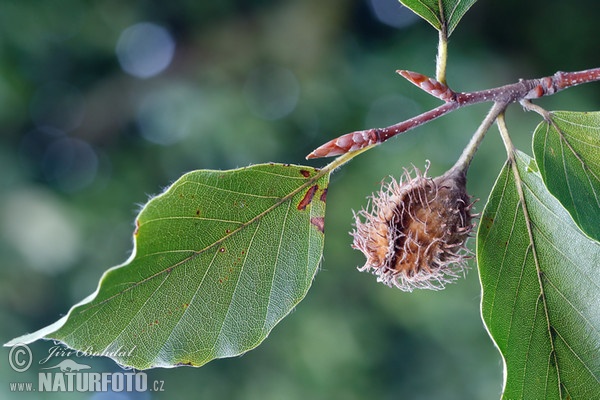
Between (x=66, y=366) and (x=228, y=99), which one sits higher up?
(x=228, y=99)

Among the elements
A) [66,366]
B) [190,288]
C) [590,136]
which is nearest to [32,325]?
[66,366]

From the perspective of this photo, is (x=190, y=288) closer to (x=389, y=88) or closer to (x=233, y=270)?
(x=233, y=270)

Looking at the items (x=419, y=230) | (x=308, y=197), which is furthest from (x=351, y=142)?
(x=419, y=230)

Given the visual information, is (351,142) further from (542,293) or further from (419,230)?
(542,293)

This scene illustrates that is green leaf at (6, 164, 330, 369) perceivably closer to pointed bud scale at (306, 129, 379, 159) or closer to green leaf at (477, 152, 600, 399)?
pointed bud scale at (306, 129, 379, 159)

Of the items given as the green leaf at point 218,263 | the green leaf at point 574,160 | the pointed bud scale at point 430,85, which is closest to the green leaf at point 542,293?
the green leaf at point 574,160

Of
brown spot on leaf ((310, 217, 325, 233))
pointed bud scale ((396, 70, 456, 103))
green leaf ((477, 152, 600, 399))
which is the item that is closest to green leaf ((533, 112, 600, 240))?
green leaf ((477, 152, 600, 399))

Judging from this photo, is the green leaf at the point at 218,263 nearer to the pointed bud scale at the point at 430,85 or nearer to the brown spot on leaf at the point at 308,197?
the brown spot on leaf at the point at 308,197
